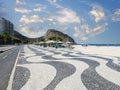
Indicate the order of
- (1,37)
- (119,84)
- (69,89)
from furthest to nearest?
(1,37) → (119,84) → (69,89)

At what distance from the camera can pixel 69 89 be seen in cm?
711

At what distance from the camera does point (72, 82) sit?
27.0ft

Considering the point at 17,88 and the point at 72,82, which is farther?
the point at 72,82

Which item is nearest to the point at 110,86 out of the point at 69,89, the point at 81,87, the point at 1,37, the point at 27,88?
the point at 81,87

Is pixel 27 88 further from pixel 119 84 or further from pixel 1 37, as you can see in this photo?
pixel 1 37

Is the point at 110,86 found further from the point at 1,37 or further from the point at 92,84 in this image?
the point at 1,37

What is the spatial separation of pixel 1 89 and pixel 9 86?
0.48 m

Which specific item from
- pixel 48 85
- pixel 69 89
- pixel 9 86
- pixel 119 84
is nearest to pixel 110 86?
pixel 119 84

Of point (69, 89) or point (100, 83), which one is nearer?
point (69, 89)

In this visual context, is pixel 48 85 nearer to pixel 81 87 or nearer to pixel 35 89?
pixel 35 89

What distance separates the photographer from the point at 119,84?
7.78 meters

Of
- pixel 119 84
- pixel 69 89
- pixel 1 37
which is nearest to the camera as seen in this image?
pixel 69 89

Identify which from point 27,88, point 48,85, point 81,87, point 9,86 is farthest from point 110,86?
point 9,86

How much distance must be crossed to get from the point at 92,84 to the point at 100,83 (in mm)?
380
